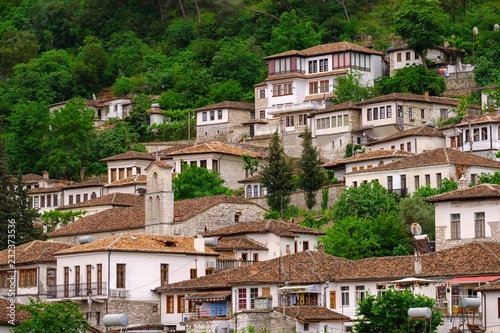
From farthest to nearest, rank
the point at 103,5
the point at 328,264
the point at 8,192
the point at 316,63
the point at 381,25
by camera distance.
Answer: the point at 103,5 < the point at 381,25 < the point at 316,63 < the point at 8,192 < the point at 328,264

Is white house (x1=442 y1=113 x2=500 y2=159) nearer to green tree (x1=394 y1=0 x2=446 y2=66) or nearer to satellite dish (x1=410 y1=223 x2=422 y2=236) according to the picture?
green tree (x1=394 y1=0 x2=446 y2=66)

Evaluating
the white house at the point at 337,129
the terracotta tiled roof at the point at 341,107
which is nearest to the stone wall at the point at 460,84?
the terracotta tiled roof at the point at 341,107

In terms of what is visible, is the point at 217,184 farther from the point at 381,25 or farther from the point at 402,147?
the point at 381,25

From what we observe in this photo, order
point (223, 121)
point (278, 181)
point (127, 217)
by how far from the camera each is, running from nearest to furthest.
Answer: point (127, 217) < point (278, 181) < point (223, 121)

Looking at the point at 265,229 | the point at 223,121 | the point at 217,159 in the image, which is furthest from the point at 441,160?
the point at 223,121

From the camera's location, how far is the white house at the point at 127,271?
2955 inches

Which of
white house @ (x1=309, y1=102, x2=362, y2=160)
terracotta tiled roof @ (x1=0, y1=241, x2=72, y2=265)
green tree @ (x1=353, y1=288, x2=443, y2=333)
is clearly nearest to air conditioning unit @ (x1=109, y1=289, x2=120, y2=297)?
terracotta tiled roof @ (x1=0, y1=241, x2=72, y2=265)

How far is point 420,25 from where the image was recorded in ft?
385

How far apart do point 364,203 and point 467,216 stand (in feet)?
49.8

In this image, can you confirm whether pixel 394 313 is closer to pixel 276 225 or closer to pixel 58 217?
pixel 276 225

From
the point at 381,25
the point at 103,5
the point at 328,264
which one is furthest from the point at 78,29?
the point at 328,264

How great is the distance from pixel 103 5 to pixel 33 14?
374 inches

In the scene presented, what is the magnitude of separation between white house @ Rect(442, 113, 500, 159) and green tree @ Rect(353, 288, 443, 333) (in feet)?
118

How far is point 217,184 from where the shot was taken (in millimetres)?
99562
